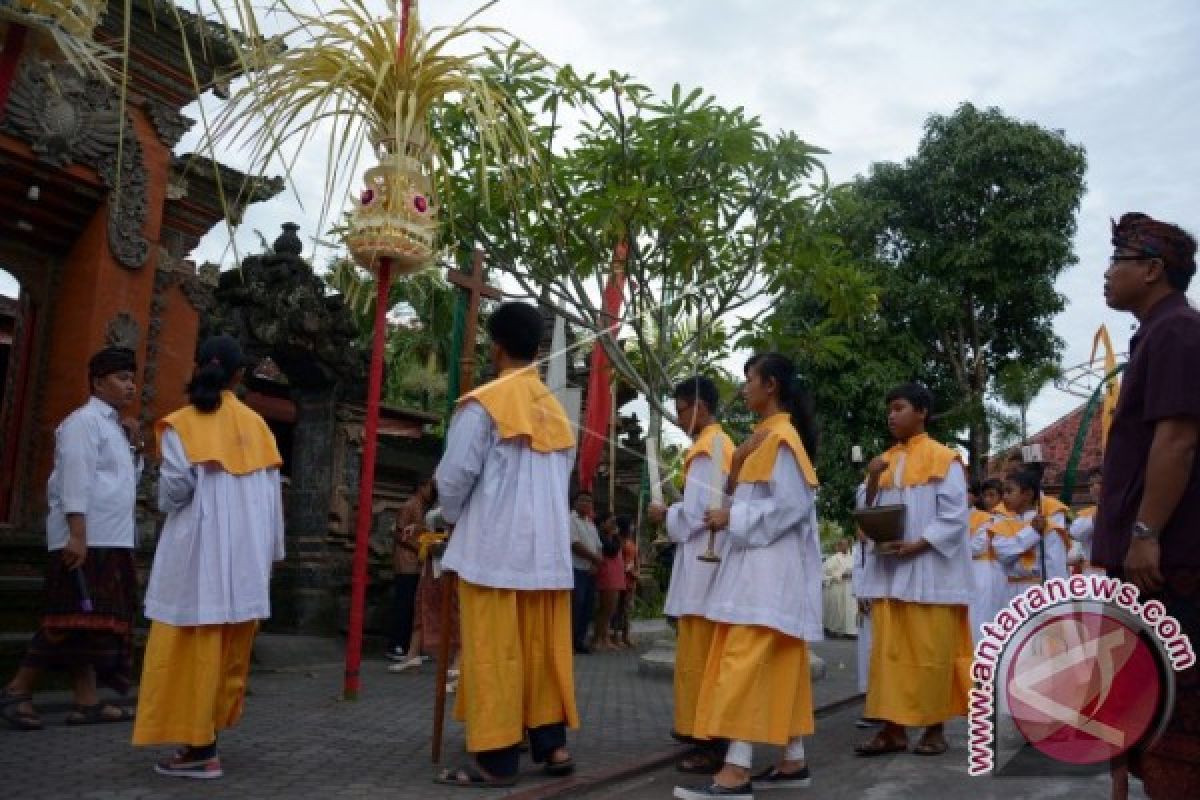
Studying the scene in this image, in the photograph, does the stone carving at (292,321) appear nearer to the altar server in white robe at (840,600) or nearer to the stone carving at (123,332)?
the stone carving at (123,332)

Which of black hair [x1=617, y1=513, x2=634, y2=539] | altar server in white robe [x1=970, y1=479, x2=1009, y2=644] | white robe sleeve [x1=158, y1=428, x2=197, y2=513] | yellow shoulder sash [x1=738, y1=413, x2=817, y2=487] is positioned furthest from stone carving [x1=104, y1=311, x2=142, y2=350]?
altar server in white robe [x1=970, y1=479, x2=1009, y2=644]

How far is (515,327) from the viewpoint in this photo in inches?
193

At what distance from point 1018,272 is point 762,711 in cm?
1860

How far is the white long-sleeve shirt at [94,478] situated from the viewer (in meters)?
5.48

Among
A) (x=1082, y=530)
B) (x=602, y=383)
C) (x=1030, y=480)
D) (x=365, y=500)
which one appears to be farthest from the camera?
(x=602, y=383)

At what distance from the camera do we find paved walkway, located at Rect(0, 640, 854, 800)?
4.40 m

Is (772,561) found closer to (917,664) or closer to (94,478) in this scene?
→ (917,664)

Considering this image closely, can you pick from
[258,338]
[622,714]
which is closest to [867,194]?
[258,338]

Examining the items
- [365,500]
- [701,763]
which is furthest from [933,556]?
[365,500]

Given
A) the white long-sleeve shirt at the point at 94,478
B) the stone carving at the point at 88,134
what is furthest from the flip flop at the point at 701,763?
the stone carving at the point at 88,134

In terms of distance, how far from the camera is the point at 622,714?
7.10m

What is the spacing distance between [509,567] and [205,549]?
140 centimetres

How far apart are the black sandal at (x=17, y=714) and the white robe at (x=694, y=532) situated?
3.38m

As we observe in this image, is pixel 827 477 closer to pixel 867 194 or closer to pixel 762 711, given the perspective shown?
pixel 867 194
